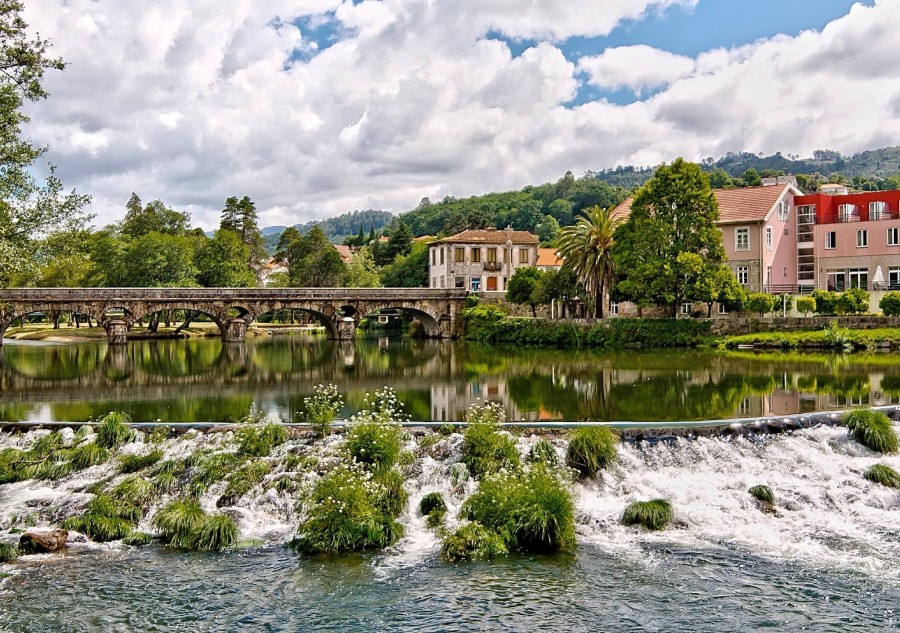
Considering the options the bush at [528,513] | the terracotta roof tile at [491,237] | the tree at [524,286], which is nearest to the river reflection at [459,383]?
Result: the bush at [528,513]

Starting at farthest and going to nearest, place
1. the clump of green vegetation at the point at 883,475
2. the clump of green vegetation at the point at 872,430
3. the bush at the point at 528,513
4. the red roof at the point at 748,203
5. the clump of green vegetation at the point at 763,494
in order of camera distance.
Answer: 1. the red roof at the point at 748,203
2. the clump of green vegetation at the point at 872,430
3. the clump of green vegetation at the point at 883,475
4. the clump of green vegetation at the point at 763,494
5. the bush at the point at 528,513

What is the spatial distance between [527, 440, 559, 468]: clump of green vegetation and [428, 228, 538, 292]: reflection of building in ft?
216

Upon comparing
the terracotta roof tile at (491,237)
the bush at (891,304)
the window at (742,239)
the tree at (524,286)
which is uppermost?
the terracotta roof tile at (491,237)

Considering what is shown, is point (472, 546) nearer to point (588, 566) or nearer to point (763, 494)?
point (588, 566)

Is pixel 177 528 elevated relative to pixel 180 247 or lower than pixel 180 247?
lower

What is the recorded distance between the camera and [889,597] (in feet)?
37.9

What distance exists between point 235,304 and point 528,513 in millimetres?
57191

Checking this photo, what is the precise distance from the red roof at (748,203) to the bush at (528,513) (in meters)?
49.3

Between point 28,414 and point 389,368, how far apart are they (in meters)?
20.6

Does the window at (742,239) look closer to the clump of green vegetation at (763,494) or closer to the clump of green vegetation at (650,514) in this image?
the clump of green vegetation at (763,494)

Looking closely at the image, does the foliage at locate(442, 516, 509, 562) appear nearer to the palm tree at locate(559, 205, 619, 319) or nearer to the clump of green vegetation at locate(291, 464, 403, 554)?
the clump of green vegetation at locate(291, 464, 403, 554)

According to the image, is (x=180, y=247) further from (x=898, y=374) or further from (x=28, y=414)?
(x=898, y=374)

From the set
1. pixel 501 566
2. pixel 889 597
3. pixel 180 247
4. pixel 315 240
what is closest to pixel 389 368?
pixel 501 566

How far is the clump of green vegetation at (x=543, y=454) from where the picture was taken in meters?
16.9
